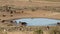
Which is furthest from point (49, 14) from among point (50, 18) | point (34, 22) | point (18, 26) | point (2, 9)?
point (2, 9)

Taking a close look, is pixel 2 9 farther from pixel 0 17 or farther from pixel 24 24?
pixel 24 24

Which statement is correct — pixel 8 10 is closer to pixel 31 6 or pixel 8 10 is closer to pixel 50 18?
pixel 31 6

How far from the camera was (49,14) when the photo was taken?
2.52 metres

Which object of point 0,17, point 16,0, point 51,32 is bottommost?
point 51,32

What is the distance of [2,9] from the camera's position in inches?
98.1

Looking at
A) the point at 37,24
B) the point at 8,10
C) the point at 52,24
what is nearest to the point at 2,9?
the point at 8,10

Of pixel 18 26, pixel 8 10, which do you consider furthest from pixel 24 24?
pixel 8 10

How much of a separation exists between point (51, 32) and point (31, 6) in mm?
406

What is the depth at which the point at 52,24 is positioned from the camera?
8.32 ft

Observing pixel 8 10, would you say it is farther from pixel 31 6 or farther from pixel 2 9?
pixel 31 6

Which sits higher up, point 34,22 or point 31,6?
point 31,6

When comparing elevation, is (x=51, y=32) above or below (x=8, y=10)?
below

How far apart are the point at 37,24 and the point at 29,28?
14cm

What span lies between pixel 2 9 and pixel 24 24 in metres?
0.33
